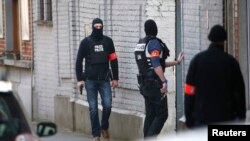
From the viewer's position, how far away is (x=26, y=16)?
69.1 ft

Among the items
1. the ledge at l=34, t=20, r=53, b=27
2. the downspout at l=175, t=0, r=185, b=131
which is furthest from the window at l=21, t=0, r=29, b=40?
the downspout at l=175, t=0, r=185, b=131

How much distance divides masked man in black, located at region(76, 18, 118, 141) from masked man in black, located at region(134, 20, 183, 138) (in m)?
1.65

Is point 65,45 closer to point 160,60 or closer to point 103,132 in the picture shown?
point 103,132

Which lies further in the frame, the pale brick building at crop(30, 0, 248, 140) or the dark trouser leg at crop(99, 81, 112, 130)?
the dark trouser leg at crop(99, 81, 112, 130)

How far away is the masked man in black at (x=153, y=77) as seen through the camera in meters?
12.4

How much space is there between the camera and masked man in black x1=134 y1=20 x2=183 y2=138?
40.6 feet

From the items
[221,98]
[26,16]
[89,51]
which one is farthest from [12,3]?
[221,98]

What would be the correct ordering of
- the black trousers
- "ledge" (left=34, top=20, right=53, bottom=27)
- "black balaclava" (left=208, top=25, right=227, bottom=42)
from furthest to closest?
"ledge" (left=34, top=20, right=53, bottom=27) < the black trousers < "black balaclava" (left=208, top=25, right=227, bottom=42)

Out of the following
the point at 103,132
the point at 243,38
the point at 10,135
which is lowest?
the point at 103,132

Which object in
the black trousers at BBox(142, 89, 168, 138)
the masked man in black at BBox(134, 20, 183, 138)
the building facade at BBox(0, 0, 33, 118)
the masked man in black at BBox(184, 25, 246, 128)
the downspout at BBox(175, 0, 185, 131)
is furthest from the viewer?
the building facade at BBox(0, 0, 33, 118)

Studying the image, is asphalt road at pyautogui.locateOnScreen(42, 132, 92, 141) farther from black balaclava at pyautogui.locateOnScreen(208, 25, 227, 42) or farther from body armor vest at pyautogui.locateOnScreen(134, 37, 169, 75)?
black balaclava at pyautogui.locateOnScreen(208, 25, 227, 42)

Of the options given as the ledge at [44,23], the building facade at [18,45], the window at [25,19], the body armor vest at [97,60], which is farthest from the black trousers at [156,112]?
the window at [25,19]

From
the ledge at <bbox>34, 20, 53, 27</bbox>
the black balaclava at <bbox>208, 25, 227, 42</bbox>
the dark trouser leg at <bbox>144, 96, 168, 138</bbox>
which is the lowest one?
the dark trouser leg at <bbox>144, 96, 168, 138</bbox>

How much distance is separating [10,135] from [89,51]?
7.24m
